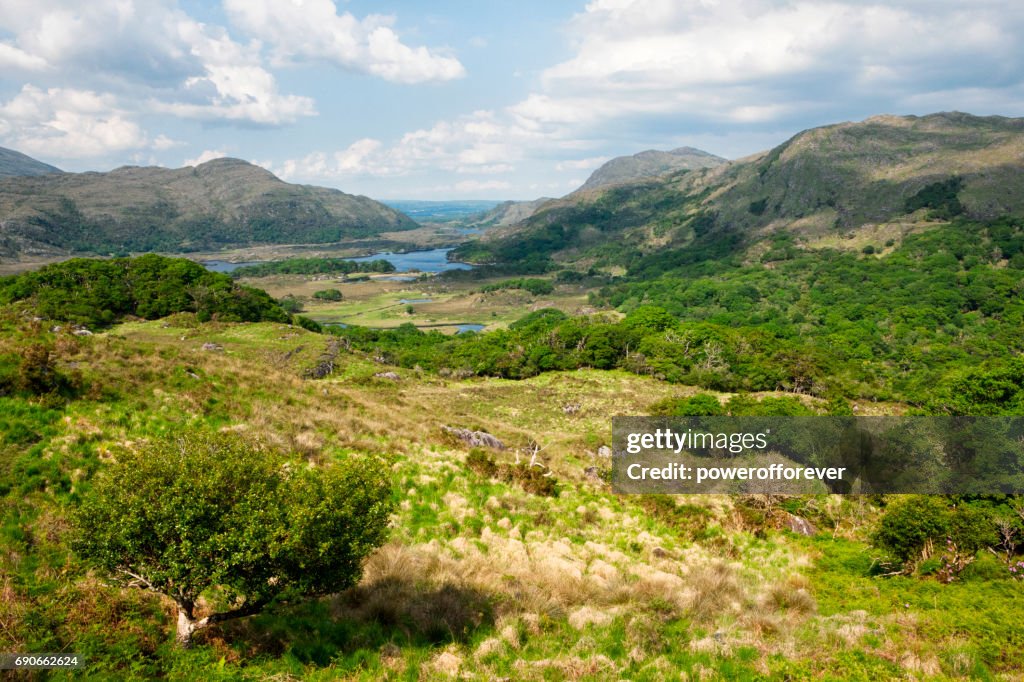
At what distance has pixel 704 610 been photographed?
53.4 ft

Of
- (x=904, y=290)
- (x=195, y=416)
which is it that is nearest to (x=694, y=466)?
(x=195, y=416)

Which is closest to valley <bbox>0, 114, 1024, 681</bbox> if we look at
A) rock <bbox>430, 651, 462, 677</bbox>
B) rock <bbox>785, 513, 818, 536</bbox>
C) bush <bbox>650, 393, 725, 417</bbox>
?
rock <bbox>430, 651, 462, 677</bbox>

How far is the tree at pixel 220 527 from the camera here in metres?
9.70

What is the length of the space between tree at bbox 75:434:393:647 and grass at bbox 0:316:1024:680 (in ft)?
5.93

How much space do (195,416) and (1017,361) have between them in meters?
71.2

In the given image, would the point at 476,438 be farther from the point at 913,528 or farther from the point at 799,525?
the point at 913,528

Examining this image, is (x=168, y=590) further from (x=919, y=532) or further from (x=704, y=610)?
(x=919, y=532)

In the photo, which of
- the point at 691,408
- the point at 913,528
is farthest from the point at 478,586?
the point at 691,408

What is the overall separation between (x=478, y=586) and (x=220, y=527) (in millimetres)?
8658

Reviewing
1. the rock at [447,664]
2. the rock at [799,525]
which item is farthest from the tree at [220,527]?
the rock at [799,525]

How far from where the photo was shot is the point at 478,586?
53.1 ft

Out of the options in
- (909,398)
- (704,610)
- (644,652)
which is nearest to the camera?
(644,652)

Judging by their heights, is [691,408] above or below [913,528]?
below

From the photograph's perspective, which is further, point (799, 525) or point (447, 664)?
point (799, 525)
